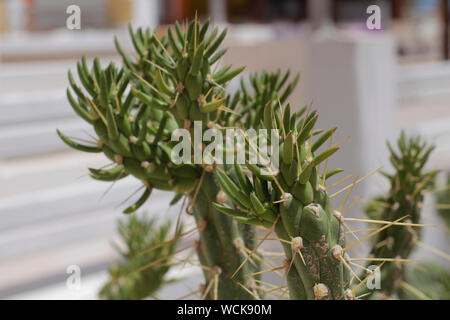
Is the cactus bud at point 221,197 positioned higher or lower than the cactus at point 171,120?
lower

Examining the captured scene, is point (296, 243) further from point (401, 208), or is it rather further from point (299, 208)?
point (401, 208)

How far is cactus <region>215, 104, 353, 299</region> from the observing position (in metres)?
0.21

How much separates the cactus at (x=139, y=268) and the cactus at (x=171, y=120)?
191 mm

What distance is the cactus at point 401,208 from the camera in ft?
1.04

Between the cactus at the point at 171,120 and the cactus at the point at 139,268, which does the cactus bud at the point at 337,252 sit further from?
the cactus at the point at 139,268

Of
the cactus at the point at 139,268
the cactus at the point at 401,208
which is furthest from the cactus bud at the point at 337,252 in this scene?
the cactus at the point at 139,268

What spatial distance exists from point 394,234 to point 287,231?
13 cm

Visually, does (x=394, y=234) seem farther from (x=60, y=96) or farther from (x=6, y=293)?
(x=60, y=96)

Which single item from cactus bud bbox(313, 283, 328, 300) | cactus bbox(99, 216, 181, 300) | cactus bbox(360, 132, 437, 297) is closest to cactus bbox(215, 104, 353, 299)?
cactus bud bbox(313, 283, 328, 300)

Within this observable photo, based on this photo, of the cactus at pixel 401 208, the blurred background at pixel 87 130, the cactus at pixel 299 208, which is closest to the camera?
the cactus at pixel 299 208

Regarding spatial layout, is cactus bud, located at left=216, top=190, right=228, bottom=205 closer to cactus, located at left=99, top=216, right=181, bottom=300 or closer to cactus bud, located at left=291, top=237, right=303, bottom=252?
cactus bud, located at left=291, top=237, right=303, bottom=252

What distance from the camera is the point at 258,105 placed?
1.04ft

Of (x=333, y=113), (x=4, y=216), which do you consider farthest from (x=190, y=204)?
(x=4, y=216)

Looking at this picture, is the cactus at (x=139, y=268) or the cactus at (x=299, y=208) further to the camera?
the cactus at (x=139, y=268)
